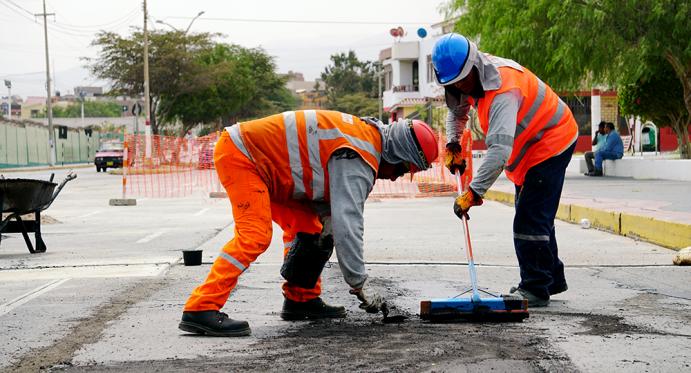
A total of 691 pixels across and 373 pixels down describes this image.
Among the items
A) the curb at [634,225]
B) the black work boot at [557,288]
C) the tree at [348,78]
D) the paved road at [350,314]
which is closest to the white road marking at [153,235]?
the paved road at [350,314]

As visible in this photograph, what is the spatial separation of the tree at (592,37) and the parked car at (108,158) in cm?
2843

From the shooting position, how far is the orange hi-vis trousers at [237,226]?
543 centimetres

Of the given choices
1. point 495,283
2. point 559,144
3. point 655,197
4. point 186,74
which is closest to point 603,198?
Answer: point 655,197

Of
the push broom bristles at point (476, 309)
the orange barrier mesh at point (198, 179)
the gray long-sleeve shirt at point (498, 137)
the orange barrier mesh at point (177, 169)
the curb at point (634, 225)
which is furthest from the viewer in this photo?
the orange barrier mesh at point (177, 169)

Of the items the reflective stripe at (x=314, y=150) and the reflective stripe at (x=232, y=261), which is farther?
the reflective stripe at (x=314, y=150)

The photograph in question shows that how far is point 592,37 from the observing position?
22.5m

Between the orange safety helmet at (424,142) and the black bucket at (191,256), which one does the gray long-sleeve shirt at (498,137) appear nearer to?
the orange safety helmet at (424,142)

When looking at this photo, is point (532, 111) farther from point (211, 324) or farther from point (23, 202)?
point (23, 202)

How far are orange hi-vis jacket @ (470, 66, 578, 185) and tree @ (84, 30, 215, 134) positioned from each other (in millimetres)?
53831

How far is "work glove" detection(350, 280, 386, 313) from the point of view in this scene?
5.57 metres

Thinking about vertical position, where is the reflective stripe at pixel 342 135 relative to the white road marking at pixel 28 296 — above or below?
above

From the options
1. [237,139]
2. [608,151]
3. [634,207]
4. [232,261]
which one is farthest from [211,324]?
[608,151]

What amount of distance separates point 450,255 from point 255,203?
4.68 m

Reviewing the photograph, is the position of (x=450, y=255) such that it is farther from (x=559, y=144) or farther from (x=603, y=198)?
(x=603, y=198)
